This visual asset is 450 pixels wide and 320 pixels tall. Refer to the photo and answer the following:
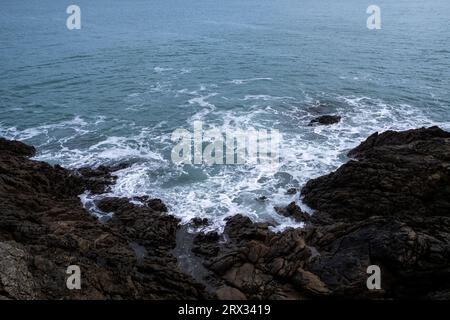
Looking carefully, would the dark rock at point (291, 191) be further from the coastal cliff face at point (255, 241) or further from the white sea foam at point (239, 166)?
the coastal cliff face at point (255, 241)

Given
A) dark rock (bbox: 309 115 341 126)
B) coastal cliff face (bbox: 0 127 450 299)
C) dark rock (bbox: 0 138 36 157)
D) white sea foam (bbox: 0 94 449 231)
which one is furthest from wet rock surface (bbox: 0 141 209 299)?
dark rock (bbox: 309 115 341 126)

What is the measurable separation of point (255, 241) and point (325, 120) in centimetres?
2224

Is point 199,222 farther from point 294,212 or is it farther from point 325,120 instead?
point 325,120

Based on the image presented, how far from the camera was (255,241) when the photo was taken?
2239 centimetres

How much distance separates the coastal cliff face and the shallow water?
2998 millimetres

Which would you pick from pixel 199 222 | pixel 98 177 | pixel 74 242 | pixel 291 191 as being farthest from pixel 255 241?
pixel 98 177

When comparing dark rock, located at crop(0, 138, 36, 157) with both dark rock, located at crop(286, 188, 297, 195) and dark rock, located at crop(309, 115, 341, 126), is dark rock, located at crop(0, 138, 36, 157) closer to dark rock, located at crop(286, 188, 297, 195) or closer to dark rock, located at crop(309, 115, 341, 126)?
dark rock, located at crop(286, 188, 297, 195)

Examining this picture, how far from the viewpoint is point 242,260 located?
20922 mm

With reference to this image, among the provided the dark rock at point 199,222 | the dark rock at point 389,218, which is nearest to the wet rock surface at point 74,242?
the dark rock at point 199,222

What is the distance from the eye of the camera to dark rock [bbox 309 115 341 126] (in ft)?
132

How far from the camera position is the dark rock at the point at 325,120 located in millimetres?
40188

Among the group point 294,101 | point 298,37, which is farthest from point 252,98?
point 298,37
